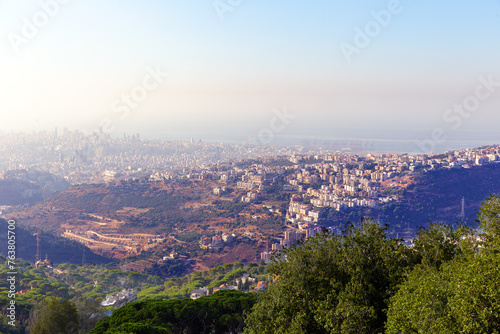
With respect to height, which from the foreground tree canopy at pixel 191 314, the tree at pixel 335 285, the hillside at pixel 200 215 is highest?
the tree at pixel 335 285

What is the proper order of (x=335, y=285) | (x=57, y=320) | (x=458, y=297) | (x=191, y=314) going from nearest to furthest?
(x=458, y=297) < (x=335, y=285) < (x=191, y=314) < (x=57, y=320)

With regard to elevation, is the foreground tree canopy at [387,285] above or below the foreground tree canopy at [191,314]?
above

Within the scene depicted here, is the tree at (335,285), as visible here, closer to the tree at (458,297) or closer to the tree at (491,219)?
the tree at (458,297)

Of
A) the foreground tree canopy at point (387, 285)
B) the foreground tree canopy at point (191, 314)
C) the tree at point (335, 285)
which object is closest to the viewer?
the foreground tree canopy at point (387, 285)

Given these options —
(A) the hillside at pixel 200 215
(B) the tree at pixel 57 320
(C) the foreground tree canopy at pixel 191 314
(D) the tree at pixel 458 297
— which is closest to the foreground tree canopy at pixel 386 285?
(D) the tree at pixel 458 297

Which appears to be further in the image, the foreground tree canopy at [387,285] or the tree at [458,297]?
the foreground tree canopy at [387,285]

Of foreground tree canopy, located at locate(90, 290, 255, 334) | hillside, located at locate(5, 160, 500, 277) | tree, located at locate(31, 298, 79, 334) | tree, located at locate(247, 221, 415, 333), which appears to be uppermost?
tree, located at locate(247, 221, 415, 333)

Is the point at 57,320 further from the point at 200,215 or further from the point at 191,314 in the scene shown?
the point at 200,215

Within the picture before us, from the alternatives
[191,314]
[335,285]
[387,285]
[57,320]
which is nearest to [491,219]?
[387,285]

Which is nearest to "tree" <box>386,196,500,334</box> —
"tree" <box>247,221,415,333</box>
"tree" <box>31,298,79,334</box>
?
"tree" <box>247,221,415,333</box>

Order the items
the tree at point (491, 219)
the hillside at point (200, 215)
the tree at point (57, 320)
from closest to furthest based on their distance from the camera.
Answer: the tree at point (491, 219) < the tree at point (57, 320) < the hillside at point (200, 215)

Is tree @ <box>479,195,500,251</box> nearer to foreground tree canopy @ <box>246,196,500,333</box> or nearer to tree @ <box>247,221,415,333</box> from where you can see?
foreground tree canopy @ <box>246,196,500,333</box>
